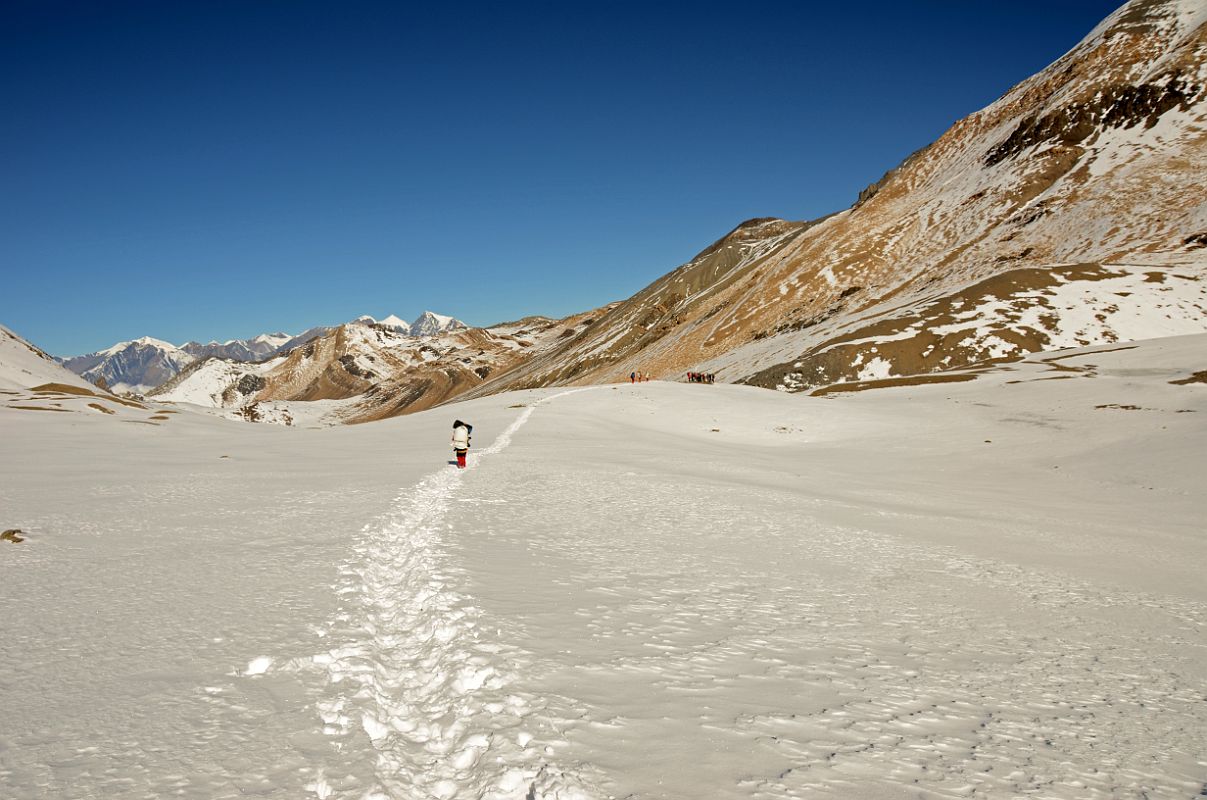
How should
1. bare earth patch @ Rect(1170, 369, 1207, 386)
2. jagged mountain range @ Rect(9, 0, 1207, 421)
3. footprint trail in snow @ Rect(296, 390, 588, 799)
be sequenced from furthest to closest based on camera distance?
1. jagged mountain range @ Rect(9, 0, 1207, 421)
2. bare earth patch @ Rect(1170, 369, 1207, 386)
3. footprint trail in snow @ Rect(296, 390, 588, 799)

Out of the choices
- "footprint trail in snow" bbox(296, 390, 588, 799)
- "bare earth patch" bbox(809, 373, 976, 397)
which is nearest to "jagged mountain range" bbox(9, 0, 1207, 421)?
"bare earth patch" bbox(809, 373, 976, 397)

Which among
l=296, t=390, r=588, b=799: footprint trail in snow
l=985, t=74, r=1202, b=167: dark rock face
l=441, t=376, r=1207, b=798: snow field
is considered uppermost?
l=985, t=74, r=1202, b=167: dark rock face

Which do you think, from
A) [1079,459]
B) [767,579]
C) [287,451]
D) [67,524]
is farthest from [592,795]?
[1079,459]

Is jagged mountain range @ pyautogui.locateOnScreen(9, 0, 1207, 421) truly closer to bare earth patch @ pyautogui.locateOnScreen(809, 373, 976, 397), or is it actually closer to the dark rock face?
the dark rock face

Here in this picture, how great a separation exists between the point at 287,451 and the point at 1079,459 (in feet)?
106

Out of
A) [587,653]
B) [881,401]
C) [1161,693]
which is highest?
[881,401]

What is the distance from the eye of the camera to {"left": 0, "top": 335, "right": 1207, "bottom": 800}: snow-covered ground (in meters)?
4.41

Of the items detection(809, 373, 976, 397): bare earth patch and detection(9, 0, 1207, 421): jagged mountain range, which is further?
detection(9, 0, 1207, 421): jagged mountain range

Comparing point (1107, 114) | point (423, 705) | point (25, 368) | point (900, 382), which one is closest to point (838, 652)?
point (423, 705)

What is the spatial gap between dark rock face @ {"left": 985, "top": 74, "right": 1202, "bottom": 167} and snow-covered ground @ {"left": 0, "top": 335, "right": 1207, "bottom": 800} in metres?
123

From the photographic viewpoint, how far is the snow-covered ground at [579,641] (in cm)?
441

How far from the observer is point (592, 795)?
4.10m

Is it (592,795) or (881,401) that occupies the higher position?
(881,401)

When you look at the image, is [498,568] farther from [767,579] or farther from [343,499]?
[343,499]
